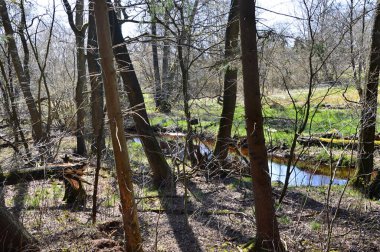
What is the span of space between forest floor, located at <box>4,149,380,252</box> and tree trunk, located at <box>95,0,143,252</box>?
0.39 metres

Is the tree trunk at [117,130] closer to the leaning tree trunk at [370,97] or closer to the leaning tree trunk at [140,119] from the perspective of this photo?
the leaning tree trunk at [140,119]

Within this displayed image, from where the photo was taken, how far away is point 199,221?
7.16 meters

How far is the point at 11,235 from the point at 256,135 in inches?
133

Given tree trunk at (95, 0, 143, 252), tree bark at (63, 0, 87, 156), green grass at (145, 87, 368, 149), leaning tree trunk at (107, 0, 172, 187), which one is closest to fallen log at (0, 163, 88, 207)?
leaning tree trunk at (107, 0, 172, 187)

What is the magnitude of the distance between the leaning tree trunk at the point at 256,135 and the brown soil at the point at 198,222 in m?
0.37

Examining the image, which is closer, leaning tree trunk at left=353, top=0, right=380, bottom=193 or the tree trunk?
the tree trunk

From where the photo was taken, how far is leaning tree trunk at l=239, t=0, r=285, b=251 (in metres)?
4.71

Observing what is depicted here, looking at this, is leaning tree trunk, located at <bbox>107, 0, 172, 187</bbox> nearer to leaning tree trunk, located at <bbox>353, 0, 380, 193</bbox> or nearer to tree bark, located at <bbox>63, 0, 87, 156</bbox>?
tree bark, located at <bbox>63, 0, 87, 156</bbox>

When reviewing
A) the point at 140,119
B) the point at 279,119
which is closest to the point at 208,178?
the point at 140,119

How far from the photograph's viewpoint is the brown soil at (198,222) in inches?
228

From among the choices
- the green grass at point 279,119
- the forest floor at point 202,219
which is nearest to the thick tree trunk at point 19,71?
the forest floor at point 202,219

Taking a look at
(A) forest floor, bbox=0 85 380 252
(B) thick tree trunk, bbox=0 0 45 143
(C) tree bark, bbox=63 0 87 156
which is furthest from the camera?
(C) tree bark, bbox=63 0 87 156

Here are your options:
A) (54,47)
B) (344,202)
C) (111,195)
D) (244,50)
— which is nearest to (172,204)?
(111,195)

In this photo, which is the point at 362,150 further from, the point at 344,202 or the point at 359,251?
the point at 359,251
